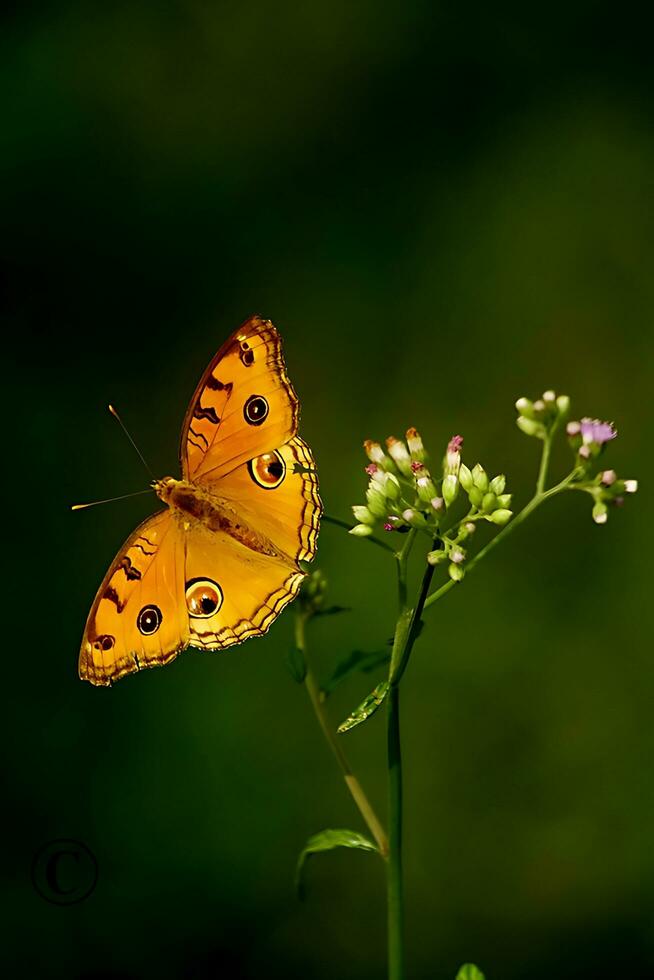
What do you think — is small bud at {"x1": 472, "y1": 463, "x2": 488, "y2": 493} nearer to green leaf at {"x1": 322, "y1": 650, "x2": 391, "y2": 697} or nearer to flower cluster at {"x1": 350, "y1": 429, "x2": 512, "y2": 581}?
flower cluster at {"x1": 350, "y1": 429, "x2": 512, "y2": 581}

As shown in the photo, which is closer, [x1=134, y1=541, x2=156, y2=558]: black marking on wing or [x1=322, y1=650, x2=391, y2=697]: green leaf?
[x1=322, y1=650, x2=391, y2=697]: green leaf

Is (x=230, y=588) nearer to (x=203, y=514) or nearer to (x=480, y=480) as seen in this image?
(x=203, y=514)

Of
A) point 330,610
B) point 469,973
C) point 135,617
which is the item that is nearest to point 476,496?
point 330,610

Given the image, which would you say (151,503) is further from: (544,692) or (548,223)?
(548,223)

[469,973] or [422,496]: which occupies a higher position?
[422,496]

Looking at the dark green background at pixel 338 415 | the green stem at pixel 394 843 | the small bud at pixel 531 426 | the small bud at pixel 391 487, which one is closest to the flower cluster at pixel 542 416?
the small bud at pixel 531 426

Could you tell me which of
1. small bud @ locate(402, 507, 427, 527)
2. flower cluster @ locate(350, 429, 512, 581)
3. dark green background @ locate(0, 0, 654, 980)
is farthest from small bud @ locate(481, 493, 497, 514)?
dark green background @ locate(0, 0, 654, 980)

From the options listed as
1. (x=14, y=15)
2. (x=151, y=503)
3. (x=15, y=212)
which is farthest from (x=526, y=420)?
(x=14, y=15)
